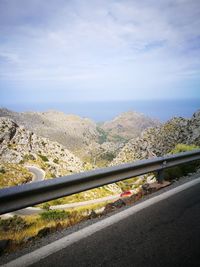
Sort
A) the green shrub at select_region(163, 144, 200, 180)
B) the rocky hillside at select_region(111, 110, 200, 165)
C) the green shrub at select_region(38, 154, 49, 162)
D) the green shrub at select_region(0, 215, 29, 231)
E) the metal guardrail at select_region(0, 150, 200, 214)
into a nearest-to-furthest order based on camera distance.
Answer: the metal guardrail at select_region(0, 150, 200, 214), the green shrub at select_region(0, 215, 29, 231), the green shrub at select_region(163, 144, 200, 180), the rocky hillside at select_region(111, 110, 200, 165), the green shrub at select_region(38, 154, 49, 162)

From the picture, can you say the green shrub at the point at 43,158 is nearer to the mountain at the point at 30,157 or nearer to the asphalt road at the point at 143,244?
the mountain at the point at 30,157

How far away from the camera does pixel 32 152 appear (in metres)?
97.4

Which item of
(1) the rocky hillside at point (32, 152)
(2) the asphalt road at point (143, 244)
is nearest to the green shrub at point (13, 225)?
(2) the asphalt road at point (143, 244)

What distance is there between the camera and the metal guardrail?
4.15 m

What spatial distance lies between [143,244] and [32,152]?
96246 millimetres

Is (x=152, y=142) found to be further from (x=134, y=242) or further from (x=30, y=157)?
(x=134, y=242)

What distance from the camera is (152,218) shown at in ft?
16.5

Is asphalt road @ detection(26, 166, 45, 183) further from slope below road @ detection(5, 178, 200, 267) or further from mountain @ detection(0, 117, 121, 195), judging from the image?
slope below road @ detection(5, 178, 200, 267)

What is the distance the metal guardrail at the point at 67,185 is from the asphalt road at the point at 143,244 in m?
0.90

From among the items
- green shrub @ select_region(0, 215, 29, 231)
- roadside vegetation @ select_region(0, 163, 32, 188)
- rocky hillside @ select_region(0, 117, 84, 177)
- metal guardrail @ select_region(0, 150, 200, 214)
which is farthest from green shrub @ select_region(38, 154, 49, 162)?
metal guardrail @ select_region(0, 150, 200, 214)

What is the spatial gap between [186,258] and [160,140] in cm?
9151

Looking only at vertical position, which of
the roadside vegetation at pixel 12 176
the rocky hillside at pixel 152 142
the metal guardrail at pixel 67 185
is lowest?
the roadside vegetation at pixel 12 176

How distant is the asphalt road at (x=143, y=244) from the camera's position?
3.53 m

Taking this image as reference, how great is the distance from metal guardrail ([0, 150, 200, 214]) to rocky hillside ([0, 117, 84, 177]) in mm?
74981
